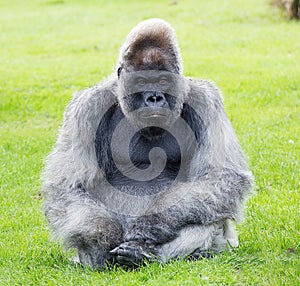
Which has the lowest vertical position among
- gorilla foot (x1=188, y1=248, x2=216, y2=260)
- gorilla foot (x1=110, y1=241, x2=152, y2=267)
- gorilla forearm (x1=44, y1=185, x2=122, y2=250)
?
gorilla foot (x1=188, y1=248, x2=216, y2=260)

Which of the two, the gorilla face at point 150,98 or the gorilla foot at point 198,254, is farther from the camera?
the gorilla foot at point 198,254

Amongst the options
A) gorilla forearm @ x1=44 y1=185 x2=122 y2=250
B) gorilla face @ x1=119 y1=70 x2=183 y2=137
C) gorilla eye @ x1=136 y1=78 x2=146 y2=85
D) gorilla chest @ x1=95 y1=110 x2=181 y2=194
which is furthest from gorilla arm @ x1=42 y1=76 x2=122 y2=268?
gorilla eye @ x1=136 y1=78 x2=146 y2=85

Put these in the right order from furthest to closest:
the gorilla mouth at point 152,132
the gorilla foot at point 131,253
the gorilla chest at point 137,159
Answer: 1. the gorilla chest at point 137,159
2. the gorilla mouth at point 152,132
3. the gorilla foot at point 131,253

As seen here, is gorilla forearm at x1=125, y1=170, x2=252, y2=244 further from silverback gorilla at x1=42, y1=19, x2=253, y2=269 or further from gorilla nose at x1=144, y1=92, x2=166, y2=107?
gorilla nose at x1=144, y1=92, x2=166, y2=107

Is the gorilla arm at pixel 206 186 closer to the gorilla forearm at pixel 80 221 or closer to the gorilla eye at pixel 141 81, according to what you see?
the gorilla forearm at pixel 80 221

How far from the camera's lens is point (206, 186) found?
4.87m

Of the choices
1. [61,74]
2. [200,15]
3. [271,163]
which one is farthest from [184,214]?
[200,15]

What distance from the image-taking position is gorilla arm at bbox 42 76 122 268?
4.79 metres

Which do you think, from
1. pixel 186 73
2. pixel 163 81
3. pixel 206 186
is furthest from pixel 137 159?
pixel 186 73

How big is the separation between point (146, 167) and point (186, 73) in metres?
6.62

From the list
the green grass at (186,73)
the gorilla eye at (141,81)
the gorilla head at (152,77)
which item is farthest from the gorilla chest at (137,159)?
the green grass at (186,73)

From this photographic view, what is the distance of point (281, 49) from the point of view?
13.2 metres

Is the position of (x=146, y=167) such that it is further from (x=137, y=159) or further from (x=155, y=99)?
(x=155, y=99)

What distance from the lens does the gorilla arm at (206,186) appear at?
4754mm
